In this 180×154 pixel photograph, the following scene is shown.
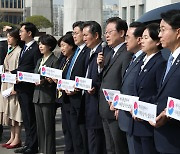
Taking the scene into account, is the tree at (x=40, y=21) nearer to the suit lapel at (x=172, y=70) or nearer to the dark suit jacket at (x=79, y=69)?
the dark suit jacket at (x=79, y=69)

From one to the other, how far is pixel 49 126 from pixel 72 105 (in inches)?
36.0

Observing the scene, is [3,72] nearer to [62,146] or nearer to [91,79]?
[62,146]

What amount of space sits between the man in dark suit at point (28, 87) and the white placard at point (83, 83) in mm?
1621

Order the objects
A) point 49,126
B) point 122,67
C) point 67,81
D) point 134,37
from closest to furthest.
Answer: point 134,37, point 122,67, point 67,81, point 49,126

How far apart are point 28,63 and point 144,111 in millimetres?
3262

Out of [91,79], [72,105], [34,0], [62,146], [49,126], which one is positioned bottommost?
→ [62,146]

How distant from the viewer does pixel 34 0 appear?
3709cm

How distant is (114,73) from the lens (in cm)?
487

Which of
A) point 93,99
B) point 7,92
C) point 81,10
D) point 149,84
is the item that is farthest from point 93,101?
point 81,10

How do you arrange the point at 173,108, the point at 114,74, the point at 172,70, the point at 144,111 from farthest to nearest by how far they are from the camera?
the point at 114,74 → the point at 144,111 → the point at 172,70 → the point at 173,108

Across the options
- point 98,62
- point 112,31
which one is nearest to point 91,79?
point 98,62

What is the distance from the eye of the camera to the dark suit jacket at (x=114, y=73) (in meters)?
4.86

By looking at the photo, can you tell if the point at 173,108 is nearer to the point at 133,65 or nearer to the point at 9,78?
the point at 133,65

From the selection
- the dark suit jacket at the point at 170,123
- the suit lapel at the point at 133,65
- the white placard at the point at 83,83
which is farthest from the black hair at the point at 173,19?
the white placard at the point at 83,83
